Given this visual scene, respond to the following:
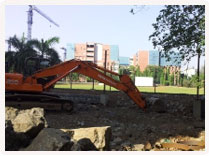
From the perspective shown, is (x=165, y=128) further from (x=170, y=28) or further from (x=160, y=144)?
(x=170, y=28)

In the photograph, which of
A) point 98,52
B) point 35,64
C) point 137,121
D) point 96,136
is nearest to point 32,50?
point 35,64

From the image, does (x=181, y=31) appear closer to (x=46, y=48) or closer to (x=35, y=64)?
(x=35, y=64)

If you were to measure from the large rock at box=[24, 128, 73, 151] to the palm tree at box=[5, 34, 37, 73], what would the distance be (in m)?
20.5

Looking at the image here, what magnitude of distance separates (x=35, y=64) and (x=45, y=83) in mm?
1197

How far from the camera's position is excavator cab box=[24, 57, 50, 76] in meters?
12.6

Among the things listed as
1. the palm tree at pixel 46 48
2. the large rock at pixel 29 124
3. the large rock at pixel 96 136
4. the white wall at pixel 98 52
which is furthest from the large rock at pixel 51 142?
the white wall at pixel 98 52

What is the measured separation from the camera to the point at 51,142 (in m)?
4.66

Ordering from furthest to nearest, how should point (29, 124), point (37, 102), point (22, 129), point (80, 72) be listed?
point (80, 72), point (37, 102), point (29, 124), point (22, 129)

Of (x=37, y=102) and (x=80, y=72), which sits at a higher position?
(x=80, y=72)

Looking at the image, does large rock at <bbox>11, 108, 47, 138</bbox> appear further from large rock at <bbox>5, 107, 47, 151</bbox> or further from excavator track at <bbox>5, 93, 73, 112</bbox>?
excavator track at <bbox>5, 93, 73, 112</bbox>

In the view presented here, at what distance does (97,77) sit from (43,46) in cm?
1613

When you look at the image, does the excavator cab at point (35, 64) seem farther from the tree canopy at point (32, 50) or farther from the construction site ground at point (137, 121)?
the tree canopy at point (32, 50)

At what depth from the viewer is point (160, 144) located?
7.34 metres

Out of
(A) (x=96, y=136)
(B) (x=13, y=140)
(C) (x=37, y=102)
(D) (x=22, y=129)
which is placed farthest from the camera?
(C) (x=37, y=102)
